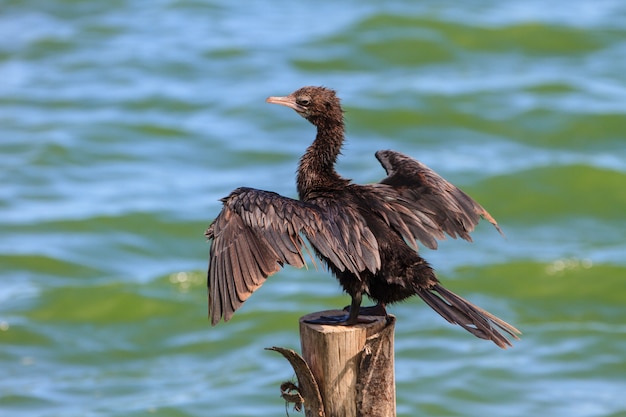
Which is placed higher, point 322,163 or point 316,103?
point 316,103

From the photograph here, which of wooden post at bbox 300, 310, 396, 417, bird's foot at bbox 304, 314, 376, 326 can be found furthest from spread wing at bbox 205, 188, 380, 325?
wooden post at bbox 300, 310, 396, 417

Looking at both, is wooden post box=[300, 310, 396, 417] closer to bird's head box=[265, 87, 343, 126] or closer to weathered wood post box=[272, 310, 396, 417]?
weathered wood post box=[272, 310, 396, 417]

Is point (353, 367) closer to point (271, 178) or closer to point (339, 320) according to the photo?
point (339, 320)

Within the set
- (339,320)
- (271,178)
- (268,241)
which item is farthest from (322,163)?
(271,178)

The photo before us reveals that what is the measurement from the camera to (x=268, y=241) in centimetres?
Result: 522

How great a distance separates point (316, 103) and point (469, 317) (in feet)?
5.17

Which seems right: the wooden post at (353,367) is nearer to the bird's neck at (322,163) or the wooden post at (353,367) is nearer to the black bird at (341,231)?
the black bird at (341,231)

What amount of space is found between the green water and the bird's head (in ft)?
13.6

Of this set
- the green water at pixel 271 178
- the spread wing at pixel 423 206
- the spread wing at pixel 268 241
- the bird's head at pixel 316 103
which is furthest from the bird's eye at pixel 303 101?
the green water at pixel 271 178

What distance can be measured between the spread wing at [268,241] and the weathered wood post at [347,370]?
32 centimetres

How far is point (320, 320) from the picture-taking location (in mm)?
5266

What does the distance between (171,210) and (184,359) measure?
3059mm

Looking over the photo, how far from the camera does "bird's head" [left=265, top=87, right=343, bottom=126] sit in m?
6.06

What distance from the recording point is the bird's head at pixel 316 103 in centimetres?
606
